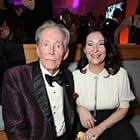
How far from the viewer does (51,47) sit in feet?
5.87

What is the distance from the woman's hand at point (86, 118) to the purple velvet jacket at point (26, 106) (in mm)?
388

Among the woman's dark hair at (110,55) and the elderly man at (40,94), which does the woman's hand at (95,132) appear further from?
the woman's dark hair at (110,55)

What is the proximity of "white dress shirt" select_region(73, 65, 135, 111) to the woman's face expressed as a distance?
0.11 m

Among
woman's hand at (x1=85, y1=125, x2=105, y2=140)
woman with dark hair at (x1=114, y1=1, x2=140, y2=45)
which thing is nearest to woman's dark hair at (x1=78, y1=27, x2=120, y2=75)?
woman's hand at (x1=85, y1=125, x2=105, y2=140)

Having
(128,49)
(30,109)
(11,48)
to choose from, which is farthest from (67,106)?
(128,49)

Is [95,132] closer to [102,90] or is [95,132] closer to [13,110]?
[102,90]

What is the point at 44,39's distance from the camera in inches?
70.6

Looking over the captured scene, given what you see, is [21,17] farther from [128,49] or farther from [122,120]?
[122,120]

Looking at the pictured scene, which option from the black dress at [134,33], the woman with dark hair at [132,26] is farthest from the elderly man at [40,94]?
the black dress at [134,33]

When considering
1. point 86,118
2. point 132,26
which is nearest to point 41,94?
point 86,118

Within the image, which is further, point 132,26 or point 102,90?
point 132,26

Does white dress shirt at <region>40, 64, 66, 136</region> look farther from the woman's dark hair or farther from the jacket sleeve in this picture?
the woman's dark hair

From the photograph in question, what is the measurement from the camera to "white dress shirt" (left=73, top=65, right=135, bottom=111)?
7.28 ft

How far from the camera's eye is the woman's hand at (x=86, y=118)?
7.11 ft
